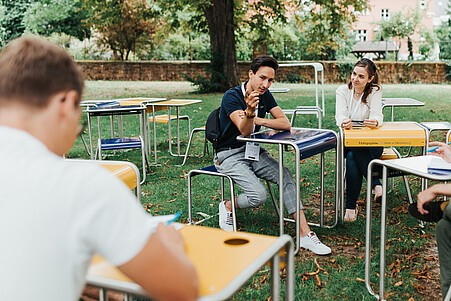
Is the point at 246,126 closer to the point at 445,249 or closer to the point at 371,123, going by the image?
the point at 371,123

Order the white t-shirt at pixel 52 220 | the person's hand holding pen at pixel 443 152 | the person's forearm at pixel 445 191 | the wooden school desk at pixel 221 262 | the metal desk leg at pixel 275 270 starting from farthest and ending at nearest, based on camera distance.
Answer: the person's hand holding pen at pixel 443 152 < the person's forearm at pixel 445 191 < the metal desk leg at pixel 275 270 < the wooden school desk at pixel 221 262 < the white t-shirt at pixel 52 220

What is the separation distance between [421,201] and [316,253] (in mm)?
1163

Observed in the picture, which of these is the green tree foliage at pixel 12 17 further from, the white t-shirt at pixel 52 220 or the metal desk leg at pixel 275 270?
the white t-shirt at pixel 52 220

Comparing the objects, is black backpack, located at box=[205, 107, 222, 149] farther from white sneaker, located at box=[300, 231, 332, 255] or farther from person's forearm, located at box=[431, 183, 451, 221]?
person's forearm, located at box=[431, 183, 451, 221]

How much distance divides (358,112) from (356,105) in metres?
0.07

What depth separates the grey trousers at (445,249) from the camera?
244 cm

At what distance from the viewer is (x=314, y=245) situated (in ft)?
11.3

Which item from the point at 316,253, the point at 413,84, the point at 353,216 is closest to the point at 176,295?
the point at 316,253

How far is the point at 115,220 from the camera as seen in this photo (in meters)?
0.88

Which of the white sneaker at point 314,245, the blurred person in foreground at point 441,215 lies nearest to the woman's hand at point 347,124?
the white sneaker at point 314,245

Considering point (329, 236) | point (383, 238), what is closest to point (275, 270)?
point (383, 238)

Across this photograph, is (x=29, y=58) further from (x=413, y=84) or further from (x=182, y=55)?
(x=182, y=55)

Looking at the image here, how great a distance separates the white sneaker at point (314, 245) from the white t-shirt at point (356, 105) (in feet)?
4.46

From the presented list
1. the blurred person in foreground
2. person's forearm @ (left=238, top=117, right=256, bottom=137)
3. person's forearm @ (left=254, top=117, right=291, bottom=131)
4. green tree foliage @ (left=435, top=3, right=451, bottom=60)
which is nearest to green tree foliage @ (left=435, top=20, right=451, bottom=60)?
green tree foliage @ (left=435, top=3, right=451, bottom=60)
